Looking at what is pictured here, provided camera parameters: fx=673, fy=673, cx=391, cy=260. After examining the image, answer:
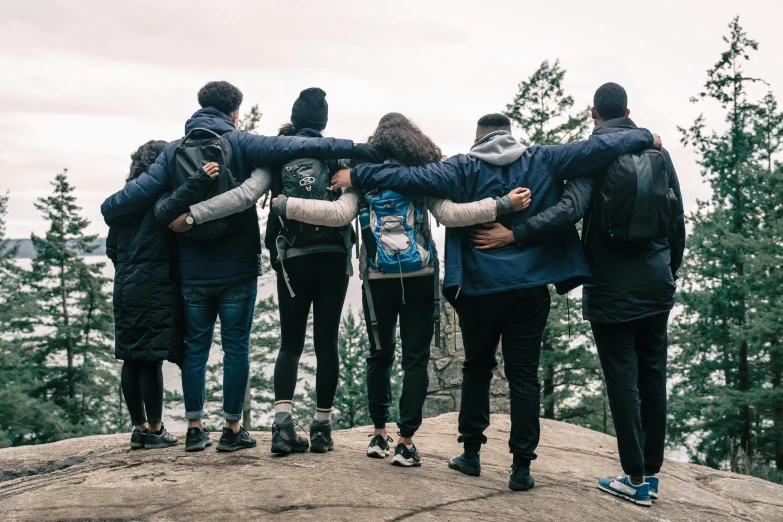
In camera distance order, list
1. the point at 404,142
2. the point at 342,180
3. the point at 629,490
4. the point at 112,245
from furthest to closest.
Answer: the point at 112,245 < the point at 629,490 < the point at 342,180 < the point at 404,142

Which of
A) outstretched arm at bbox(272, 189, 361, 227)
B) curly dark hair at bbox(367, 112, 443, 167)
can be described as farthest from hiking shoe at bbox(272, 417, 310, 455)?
curly dark hair at bbox(367, 112, 443, 167)

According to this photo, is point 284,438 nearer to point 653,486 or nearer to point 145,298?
point 145,298

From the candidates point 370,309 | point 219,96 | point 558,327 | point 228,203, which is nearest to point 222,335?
point 228,203

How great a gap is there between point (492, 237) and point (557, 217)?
0.41 m

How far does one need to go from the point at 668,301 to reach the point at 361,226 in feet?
6.52

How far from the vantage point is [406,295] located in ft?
14.0

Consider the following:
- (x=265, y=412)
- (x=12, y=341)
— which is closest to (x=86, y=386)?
(x=12, y=341)

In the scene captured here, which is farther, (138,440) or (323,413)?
(138,440)

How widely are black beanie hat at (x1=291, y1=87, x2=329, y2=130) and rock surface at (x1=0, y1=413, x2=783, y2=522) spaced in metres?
2.20

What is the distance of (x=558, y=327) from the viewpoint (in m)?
19.4

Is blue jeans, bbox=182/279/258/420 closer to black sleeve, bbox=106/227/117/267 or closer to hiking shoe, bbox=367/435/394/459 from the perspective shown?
black sleeve, bbox=106/227/117/267

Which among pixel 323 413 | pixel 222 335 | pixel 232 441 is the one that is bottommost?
pixel 232 441

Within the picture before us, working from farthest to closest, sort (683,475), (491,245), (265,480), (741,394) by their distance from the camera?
1. (741,394)
2. (683,475)
3. (491,245)
4. (265,480)

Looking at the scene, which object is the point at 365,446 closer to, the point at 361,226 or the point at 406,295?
the point at 406,295
